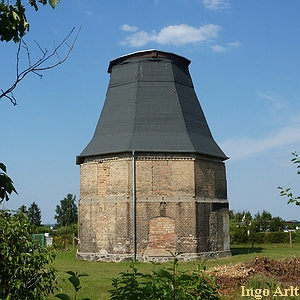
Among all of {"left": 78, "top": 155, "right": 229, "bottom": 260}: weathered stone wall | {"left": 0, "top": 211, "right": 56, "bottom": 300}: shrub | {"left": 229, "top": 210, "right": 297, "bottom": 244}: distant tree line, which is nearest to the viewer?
{"left": 0, "top": 211, "right": 56, "bottom": 300}: shrub

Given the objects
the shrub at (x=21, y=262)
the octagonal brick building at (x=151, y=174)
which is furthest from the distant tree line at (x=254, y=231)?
the shrub at (x=21, y=262)

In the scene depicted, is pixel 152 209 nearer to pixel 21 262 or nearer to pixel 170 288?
pixel 21 262

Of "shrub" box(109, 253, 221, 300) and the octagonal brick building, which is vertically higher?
the octagonal brick building

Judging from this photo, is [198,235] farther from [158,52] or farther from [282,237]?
[282,237]

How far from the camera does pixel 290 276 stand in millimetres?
11172

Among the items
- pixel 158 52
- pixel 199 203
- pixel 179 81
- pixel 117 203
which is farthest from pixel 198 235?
pixel 158 52

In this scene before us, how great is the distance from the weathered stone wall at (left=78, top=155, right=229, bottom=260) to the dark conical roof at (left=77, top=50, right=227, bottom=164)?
70 centimetres

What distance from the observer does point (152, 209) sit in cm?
1978

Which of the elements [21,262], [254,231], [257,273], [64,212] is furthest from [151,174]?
[64,212]

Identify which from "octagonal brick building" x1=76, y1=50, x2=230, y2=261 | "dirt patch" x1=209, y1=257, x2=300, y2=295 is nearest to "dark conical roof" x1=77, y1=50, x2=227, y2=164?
"octagonal brick building" x1=76, y1=50, x2=230, y2=261

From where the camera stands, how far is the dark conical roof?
20.7 metres

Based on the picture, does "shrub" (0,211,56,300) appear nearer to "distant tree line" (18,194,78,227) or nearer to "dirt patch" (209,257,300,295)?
"dirt patch" (209,257,300,295)

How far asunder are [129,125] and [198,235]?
248 inches

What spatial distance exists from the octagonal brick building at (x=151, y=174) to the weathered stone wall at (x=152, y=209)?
1.8 inches
